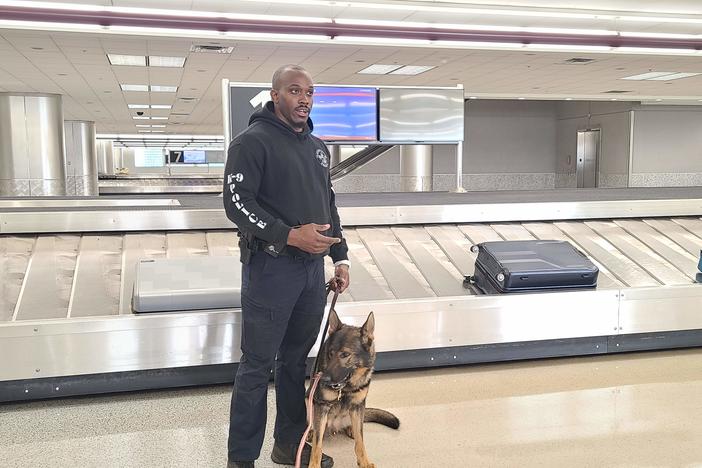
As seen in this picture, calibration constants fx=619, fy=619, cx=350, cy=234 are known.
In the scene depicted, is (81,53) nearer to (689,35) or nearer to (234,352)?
(234,352)

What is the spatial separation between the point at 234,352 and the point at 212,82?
1151 cm

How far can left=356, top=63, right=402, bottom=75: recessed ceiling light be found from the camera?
1224cm

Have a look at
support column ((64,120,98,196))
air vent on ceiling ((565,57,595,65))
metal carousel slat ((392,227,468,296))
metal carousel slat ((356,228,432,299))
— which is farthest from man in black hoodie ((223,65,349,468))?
support column ((64,120,98,196))

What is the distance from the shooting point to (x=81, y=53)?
33.7ft

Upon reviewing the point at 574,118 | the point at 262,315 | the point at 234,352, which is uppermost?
the point at 574,118

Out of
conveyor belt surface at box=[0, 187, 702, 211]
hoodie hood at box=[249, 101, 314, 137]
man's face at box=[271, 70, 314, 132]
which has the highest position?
man's face at box=[271, 70, 314, 132]

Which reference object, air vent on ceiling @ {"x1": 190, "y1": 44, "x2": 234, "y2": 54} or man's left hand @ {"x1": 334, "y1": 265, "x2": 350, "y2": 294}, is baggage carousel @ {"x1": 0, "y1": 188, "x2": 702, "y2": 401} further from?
air vent on ceiling @ {"x1": 190, "y1": 44, "x2": 234, "y2": 54}

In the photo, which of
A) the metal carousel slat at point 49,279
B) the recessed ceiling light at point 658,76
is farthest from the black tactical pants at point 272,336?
the recessed ceiling light at point 658,76

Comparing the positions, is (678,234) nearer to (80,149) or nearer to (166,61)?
(166,61)

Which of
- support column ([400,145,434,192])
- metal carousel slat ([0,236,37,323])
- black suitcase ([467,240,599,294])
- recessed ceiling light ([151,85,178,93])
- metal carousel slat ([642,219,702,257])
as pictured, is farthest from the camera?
support column ([400,145,434,192])

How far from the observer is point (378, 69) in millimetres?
12688

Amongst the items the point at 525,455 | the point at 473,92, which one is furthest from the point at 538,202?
the point at 473,92

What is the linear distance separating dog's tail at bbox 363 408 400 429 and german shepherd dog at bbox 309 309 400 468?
488 millimetres

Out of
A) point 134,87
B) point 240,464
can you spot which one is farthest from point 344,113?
point 134,87
